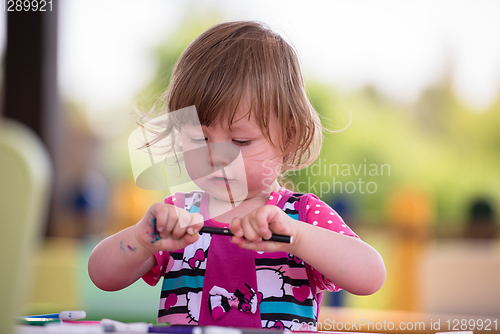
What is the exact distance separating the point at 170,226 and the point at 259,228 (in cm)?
13

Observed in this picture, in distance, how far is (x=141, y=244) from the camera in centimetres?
70

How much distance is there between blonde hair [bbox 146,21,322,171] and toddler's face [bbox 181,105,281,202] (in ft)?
0.05

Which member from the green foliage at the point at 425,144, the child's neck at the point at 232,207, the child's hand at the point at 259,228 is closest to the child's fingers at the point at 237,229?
the child's hand at the point at 259,228

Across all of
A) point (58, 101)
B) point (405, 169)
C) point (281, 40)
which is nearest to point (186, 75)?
point (281, 40)

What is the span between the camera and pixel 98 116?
4.75 metres

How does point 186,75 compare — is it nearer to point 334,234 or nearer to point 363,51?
point 334,234

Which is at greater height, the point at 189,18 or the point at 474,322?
the point at 189,18

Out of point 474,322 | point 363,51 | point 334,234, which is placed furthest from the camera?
point 363,51

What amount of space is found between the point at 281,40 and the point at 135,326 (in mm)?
614

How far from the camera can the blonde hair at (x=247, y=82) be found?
0.78 m

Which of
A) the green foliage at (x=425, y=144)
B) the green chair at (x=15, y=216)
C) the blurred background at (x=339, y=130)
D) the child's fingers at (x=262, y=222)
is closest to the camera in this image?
the green chair at (x=15, y=216)

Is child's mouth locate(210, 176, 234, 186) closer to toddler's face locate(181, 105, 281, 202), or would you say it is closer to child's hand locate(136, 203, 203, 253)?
toddler's face locate(181, 105, 281, 202)

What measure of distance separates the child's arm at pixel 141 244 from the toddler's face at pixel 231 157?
0.14 m

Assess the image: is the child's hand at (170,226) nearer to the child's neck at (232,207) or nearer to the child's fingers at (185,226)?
the child's fingers at (185,226)
